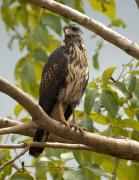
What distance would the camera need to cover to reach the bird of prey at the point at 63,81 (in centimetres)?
408

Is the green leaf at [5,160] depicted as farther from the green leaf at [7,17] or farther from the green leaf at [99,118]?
the green leaf at [7,17]

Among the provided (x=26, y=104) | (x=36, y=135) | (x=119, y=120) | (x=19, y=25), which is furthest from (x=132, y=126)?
(x=19, y=25)

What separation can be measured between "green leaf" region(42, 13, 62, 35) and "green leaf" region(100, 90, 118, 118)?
567mm

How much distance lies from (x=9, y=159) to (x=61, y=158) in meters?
0.29

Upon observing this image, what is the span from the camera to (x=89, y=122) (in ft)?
11.4

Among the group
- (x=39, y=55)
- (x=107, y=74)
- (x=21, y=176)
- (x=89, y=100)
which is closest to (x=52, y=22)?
(x=39, y=55)

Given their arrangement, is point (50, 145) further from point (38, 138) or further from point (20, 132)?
point (38, 138)

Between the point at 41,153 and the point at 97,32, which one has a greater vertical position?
the point at 97,32

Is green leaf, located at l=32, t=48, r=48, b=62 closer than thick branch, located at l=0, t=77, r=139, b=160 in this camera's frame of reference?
No

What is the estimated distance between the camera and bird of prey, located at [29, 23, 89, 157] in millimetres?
4082

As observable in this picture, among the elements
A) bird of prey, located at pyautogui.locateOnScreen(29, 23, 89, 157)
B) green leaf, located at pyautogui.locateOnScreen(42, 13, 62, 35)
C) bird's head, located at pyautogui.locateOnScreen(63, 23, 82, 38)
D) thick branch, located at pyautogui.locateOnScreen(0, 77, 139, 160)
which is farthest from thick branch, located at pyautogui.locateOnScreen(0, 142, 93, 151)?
bird's head, located at pyautogui.locateOnScreen(63, 23, 82, 38)

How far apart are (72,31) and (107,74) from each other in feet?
3.79

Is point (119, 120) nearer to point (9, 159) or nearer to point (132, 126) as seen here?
point (132, 126)

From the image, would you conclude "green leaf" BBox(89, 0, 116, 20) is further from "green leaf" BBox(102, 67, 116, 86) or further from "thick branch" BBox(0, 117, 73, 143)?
"thick branch" BBox(0, 117, 73, 143)
